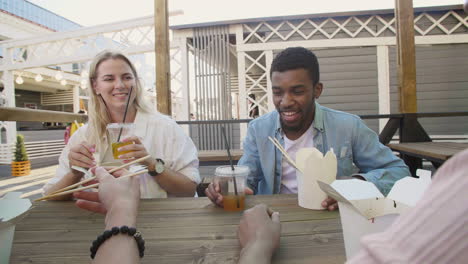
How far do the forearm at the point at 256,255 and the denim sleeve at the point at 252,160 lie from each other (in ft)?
3.57

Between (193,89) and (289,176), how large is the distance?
19.6 feet

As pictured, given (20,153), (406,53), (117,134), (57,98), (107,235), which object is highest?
(57,98)

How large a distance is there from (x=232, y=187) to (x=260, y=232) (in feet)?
1.36

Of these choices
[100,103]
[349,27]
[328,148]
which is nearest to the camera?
[328,148]

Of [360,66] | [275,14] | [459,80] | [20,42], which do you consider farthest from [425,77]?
[20,42]

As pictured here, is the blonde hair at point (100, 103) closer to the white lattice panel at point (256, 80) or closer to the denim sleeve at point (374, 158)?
the denim sleeve at point (374, 158)

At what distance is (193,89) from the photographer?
748 cm

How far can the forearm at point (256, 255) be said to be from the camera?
2.31ft

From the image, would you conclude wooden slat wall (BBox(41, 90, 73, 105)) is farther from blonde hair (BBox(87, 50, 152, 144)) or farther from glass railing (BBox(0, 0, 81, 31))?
blonde hair (BBox(87, 50, 152, 144))

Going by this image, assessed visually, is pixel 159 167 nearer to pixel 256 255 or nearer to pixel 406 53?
pixel 256 255

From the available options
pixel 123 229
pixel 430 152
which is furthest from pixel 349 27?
pixel 123 229

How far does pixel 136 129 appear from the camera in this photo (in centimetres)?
187

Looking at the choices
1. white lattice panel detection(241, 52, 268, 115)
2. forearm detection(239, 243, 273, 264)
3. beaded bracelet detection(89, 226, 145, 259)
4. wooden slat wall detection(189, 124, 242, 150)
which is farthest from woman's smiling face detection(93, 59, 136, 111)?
wooden slat wall detection(189, 124, 242, 150)

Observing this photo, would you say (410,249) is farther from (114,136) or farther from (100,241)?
(114,136)
